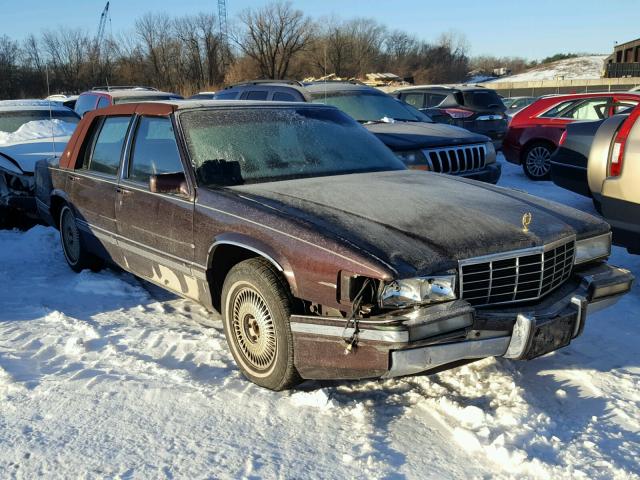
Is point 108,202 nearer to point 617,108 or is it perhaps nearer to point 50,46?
point 617,108

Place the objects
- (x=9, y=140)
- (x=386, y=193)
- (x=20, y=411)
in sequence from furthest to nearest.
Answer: (x=9, y=140)
(x=386, y=193)
(x=20, y=411)

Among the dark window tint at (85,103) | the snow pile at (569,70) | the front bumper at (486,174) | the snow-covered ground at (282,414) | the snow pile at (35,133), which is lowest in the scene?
the snow-covered ground at (282,414)

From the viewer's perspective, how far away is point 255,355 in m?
3.52

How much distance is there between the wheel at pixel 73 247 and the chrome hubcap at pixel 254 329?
259 cm

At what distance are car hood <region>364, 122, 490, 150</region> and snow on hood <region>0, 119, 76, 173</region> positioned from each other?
3.96 m

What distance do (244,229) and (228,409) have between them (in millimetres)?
983

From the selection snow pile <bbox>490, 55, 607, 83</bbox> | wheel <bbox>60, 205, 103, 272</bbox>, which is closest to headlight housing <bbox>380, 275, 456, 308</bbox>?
wheel <bbox>60, 205, 103, 272</bbox>

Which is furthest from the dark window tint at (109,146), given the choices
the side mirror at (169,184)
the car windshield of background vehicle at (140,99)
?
the car windshield of background vehicle at (140,99)

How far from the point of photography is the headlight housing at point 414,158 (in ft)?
24.1

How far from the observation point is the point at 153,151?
4543 mm

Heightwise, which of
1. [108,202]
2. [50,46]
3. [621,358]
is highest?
[50,46]

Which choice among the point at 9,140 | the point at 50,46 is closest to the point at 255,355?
the point at 9,140

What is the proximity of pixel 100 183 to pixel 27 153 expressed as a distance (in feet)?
11.7

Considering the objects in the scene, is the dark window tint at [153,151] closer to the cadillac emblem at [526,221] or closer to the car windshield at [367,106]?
the cadillac emblem at [526,221]
